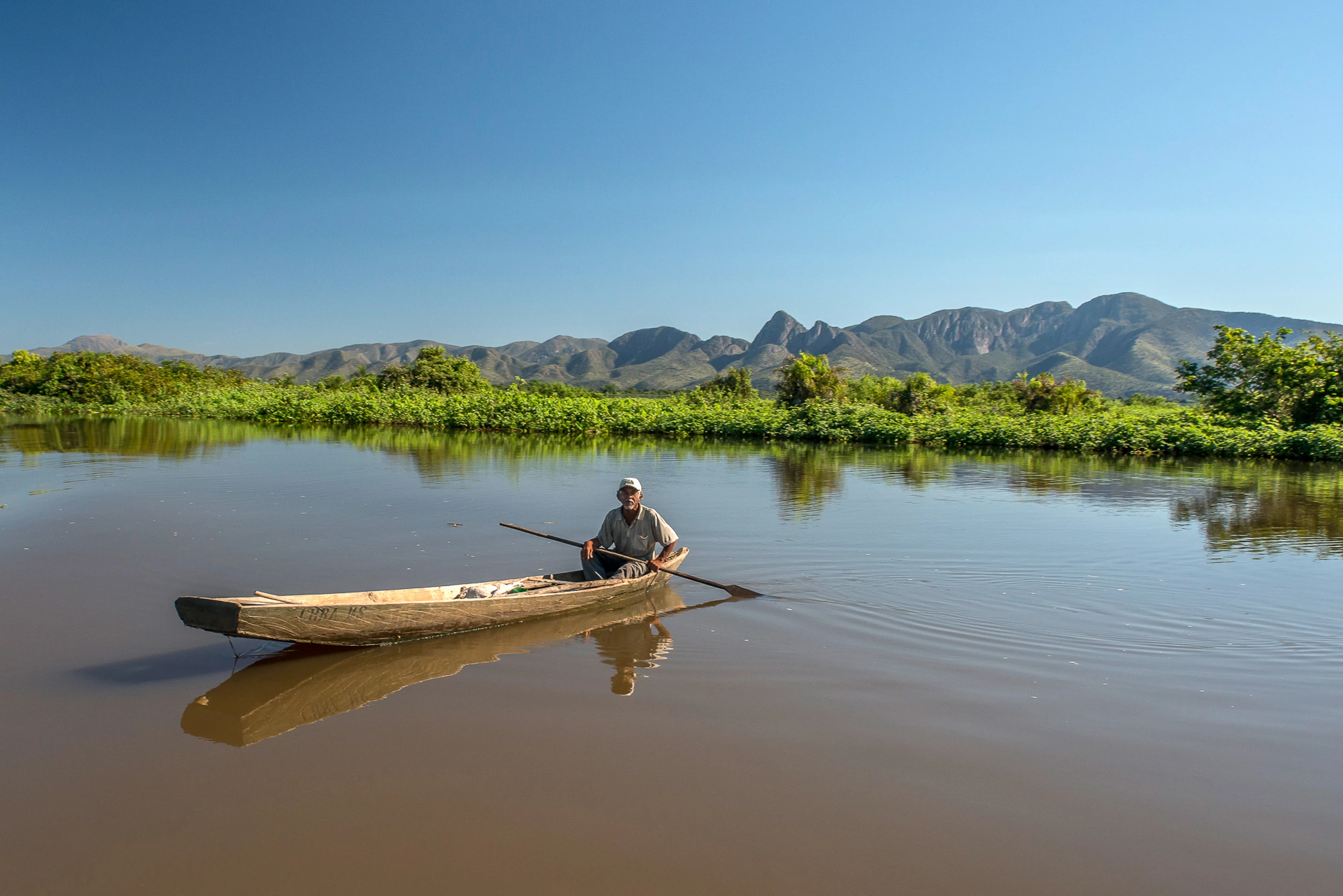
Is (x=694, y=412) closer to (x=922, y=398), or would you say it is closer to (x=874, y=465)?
(x=922, y=398)

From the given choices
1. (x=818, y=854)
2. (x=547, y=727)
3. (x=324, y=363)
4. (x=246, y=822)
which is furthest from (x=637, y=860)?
(x=324, y=363)

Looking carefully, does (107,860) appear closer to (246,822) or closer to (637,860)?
(246,822)

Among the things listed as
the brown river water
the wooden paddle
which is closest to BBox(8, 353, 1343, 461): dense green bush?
the brown river water

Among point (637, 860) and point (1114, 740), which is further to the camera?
point (1114, 740)

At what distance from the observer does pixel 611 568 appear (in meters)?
7.39

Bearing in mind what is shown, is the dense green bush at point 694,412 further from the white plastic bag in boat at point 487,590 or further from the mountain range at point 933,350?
the mountain range at point 933,350

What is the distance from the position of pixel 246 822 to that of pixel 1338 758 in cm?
544

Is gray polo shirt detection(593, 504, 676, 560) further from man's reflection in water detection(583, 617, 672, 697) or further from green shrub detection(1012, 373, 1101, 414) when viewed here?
green shrub detection(1012, 373, 1101, 414)

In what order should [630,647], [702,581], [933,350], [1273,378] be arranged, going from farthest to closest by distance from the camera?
[933,350], [1273,378], [702,581], [630,647]

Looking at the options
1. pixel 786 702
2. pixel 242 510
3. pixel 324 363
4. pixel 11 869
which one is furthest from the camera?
pixel 324 363

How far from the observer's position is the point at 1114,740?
14.6ft

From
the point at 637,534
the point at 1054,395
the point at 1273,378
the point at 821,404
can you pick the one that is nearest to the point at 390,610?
the point at 637,534

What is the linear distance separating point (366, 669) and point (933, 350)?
157m

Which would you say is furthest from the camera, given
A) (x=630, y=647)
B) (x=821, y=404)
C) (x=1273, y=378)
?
(x=821, y=404)
